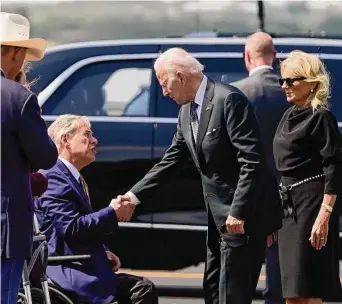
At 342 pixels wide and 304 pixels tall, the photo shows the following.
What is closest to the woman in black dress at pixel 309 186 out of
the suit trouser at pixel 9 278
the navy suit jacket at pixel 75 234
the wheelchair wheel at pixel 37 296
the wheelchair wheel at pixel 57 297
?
the navy suit jacket at pixel 75 234

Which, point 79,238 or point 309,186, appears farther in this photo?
point 309,186

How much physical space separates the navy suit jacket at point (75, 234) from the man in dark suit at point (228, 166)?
555 mm

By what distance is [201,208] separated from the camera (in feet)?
27.1

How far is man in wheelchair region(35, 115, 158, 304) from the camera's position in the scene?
18.9 feet

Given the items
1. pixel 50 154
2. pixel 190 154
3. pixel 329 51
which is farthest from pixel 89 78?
pixel 50 154

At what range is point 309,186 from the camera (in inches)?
241

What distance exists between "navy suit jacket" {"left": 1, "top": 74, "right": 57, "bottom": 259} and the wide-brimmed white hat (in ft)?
0.55

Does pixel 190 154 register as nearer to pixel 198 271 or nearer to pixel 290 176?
pixel 290 176

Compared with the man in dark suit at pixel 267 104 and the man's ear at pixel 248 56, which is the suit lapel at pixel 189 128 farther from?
the man's ear at pixel 248 56

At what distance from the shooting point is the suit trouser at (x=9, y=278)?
15.9 feet

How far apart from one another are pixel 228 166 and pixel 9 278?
137cm

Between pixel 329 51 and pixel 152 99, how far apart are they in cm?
135

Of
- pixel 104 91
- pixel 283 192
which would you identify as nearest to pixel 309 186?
pixel 283 192

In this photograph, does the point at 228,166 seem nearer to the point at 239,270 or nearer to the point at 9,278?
the point at 239,270
